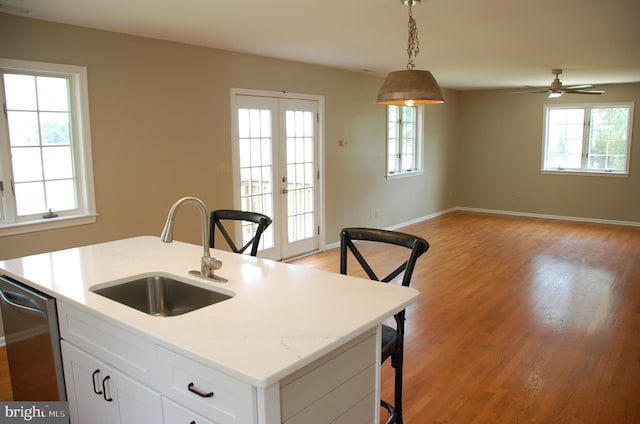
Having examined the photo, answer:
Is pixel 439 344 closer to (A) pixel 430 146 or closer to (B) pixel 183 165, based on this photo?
(B) pixel 183 165

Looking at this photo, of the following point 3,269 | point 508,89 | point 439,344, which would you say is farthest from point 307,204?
point 508,89

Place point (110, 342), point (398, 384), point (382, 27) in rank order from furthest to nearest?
point (382, 27), point (398, 384), point (110, 342)

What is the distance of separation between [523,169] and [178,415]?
8.76 meters

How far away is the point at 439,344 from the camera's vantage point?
137 inches

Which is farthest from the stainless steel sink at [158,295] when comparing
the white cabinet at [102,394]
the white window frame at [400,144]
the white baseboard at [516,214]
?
the white baseboard at [516,214]

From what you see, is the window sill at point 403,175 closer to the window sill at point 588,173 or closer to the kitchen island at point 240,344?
the window sill at point 588,173

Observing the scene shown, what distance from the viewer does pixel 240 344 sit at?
1397 mm

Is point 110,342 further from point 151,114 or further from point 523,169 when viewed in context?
point 523,169

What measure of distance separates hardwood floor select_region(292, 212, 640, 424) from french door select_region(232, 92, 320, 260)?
0.42m

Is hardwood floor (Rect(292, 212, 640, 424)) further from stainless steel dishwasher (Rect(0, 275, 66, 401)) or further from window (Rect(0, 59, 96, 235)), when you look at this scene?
window (Rect(0, 59, 96, 235))

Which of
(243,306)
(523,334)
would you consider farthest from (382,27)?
(243,306)

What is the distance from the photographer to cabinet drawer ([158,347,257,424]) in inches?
50.4

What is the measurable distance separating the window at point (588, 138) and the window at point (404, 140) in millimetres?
2468

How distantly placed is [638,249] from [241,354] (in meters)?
6.84
